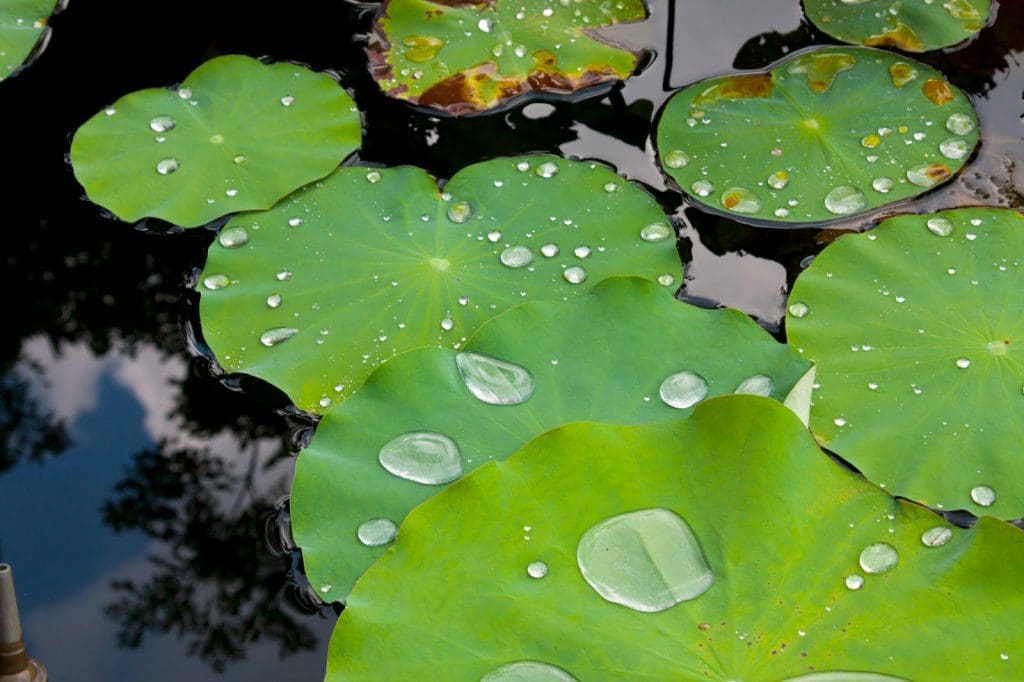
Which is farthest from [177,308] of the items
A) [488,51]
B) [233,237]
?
[488,51]

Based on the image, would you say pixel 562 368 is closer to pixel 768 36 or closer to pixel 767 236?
pixel 767 236

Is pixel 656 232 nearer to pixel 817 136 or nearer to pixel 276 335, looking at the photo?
pixel 817 136

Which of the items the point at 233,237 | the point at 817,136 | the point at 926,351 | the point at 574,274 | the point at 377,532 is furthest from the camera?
the point at 817,136

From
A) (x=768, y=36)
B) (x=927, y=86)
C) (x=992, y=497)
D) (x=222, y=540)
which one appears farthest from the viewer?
(x=768, y=36)

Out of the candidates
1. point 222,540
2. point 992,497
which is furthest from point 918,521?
point 222,540

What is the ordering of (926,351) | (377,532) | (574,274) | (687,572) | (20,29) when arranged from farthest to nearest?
(20,29) < (574,274) < (926,351) < (377,532) < (687,572)
